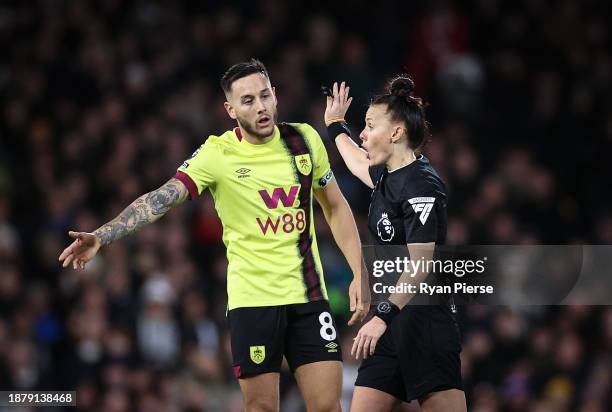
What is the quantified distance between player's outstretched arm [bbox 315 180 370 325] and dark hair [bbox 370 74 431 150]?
0.61 metres

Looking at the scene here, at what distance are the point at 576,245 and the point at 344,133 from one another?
5.81m

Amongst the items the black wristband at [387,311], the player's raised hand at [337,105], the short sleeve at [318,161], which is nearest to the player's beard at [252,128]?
the short sleeve at [318,161]

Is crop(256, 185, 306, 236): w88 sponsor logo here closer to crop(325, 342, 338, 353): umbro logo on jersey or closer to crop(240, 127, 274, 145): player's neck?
crop(240, 127, 274, 145): player's neck

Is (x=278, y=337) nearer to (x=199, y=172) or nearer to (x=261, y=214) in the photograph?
(x=261, y=214)

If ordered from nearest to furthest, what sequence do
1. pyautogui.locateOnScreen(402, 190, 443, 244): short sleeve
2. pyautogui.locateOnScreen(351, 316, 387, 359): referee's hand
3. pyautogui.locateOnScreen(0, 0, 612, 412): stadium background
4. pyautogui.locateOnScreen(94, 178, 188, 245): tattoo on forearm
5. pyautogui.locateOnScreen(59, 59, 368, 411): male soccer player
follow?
pyautogui.locateOnScreen(351, 316, 387, 359): referee's hand, pyautogui.locateOnScreen(402, 190, 443, 244): short sleeve, pyautogui.locateOnScreen(94, 178, 188, 245): tattoo on forearm, pyautogui.locateOnScreen(59, 59, 368, 411): male soccer player, pyautogui.locateOnScreen(0, 0, 612, 412): stadium background

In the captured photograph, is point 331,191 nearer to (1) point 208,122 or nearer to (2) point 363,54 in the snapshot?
(1) point 208,122

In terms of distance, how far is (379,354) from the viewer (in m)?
6.04

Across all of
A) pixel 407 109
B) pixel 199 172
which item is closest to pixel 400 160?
pixel 407 109

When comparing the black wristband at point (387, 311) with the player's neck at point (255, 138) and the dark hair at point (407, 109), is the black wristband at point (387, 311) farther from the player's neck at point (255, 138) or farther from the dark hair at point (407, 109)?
the player's neck at point (255, 138)

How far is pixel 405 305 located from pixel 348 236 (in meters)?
0.67

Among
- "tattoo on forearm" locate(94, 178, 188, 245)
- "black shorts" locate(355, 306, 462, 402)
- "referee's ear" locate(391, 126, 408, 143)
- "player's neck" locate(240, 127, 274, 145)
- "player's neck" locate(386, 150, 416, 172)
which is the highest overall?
"player's neck" locate(240, 127, 274, 145)

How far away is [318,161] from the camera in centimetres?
634

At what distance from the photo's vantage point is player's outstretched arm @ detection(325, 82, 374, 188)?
6.65 meters

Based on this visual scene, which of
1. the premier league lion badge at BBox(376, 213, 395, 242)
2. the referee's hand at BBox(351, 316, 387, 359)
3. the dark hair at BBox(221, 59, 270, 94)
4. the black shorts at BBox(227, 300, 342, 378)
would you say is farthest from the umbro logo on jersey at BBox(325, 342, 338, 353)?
the dark hair at BBox(221, 59, 270, 94)
